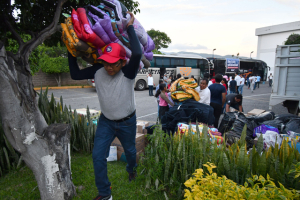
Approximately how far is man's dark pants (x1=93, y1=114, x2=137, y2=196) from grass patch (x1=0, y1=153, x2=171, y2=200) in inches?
12.5

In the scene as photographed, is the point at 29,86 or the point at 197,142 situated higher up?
the point at 29,86

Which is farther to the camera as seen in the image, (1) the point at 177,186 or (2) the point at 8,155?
(2) the point at 8,155

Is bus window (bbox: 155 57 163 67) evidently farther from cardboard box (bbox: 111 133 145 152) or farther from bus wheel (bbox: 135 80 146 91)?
cardboard box (bbox: 111 133 145 152)

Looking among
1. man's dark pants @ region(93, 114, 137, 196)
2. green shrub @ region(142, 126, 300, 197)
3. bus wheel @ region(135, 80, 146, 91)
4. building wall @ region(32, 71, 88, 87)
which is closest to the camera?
green shrub @ region(142, 126, 300, 197)

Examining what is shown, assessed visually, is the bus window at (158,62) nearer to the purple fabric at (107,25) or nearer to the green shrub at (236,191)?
the purple fabric at (107,25)

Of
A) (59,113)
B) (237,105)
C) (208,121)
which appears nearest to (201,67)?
(237,105)

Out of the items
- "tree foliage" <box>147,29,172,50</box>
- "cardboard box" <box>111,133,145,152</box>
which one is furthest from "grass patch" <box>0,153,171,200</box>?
"tree foliage" <box>147,29,172,50</box>

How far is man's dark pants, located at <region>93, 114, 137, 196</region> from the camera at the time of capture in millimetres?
2225

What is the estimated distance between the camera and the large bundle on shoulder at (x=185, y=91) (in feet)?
15.1

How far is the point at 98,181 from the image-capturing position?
2.22 m

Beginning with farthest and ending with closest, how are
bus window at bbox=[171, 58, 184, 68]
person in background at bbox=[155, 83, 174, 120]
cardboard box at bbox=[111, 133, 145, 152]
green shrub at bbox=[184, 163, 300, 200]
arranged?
bus window at bbox=[171, 58, 184, 68], person in background at bbox=[155, 83, 174, 120], cardboard box at bbox=[111, 133, 145, 152], green shrub at bbox=[184, 163, 300, 200]

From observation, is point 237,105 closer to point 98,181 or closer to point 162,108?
point 162,108

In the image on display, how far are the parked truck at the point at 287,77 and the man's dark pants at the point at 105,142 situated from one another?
5.84m

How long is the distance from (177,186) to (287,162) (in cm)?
121
